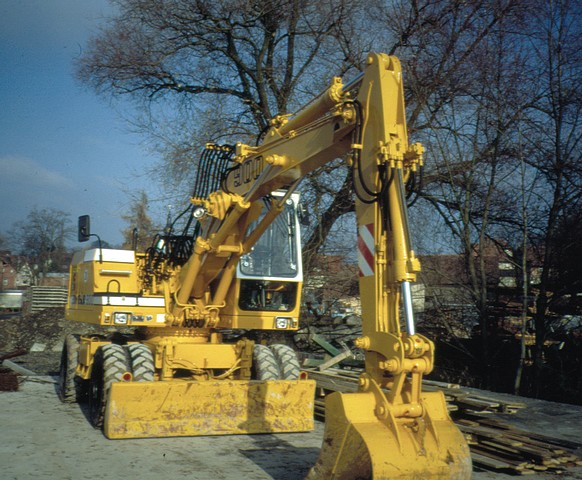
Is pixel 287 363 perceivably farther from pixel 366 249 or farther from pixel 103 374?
pixel 366 249

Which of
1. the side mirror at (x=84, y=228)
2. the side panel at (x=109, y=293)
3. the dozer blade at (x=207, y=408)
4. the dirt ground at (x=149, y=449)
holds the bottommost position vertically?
the dirt ground at (x=149, y=449)

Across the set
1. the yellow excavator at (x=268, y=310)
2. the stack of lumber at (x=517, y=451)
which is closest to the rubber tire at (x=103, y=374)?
the yellow excavator at (x=268, y=310)

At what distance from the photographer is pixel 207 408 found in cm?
752

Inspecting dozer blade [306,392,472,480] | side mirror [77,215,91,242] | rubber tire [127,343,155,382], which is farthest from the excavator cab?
dozer blade [306,392,472,480]

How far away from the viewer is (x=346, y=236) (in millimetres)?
16156

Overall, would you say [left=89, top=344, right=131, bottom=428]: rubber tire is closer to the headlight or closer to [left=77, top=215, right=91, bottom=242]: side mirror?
the headlight

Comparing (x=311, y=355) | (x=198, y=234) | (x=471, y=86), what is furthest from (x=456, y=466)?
(x=471, y=86)

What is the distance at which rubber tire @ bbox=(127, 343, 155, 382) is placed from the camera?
7832mm

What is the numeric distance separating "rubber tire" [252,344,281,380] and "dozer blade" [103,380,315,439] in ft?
1.91

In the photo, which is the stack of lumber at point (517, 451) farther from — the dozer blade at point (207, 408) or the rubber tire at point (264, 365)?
the rubber tire at point (264, 365)

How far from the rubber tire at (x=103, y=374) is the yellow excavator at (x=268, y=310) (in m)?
0.02

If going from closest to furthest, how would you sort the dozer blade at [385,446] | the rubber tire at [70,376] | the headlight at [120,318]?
the dozer blade at [385,446], the headlight at [120,318], the rubber tire at [70,376]

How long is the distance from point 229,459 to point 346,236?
9.96 meters

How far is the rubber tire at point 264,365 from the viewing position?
27.6 feet
